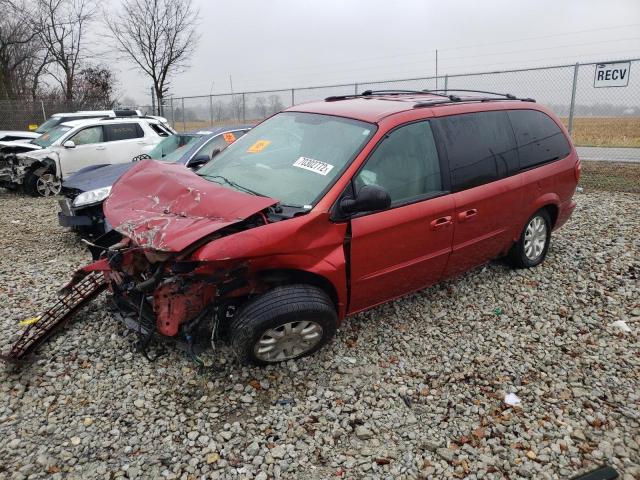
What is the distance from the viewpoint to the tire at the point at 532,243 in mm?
4727

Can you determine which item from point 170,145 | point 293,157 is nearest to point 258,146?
point 293,157

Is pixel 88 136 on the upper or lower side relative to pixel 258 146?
lower

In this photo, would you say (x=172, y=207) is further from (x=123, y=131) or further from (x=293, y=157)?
(x=123, y=131)

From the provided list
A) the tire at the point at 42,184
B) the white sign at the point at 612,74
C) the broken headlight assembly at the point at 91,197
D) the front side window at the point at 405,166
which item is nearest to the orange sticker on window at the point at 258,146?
the front side window at the point at 405,166

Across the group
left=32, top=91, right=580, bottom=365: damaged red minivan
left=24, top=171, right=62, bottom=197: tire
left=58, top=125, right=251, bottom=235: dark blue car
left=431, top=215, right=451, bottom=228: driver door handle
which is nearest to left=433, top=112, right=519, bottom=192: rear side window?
left=32, top=91, right=580, bottom=365: damaged red minivan

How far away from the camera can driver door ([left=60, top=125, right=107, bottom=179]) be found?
32.5 ft

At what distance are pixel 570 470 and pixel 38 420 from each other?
308 centimetres

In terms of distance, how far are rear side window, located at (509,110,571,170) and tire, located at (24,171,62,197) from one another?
29.0 ft

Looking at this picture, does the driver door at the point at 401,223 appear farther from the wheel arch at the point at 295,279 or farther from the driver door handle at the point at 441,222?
the wheel arch at the point at 295,279

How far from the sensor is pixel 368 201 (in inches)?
119

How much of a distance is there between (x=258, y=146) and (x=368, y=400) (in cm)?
223

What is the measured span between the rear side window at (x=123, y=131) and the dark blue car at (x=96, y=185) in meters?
4.21

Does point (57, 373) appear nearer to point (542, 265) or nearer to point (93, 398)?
point (93, 398)

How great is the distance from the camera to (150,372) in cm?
325
